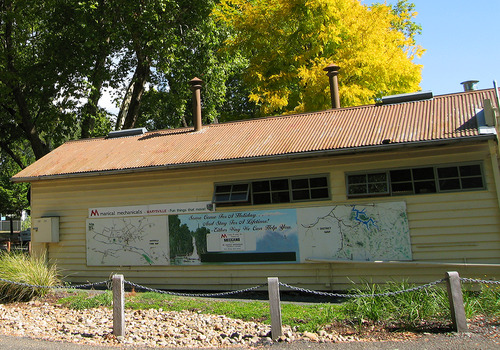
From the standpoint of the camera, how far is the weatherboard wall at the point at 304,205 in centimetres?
870

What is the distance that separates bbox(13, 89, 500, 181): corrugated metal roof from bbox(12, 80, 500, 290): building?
5 cm

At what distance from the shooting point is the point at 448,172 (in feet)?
29.5

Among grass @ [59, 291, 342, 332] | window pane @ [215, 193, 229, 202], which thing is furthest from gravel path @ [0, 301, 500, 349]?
window pane @ [215, 193, 229, 202]

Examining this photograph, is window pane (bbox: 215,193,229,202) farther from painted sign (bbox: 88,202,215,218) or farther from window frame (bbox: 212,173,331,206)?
painted sign (bbox: 88,202,215,218)

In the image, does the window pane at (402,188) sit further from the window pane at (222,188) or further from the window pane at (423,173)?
the window pane at (222,188)

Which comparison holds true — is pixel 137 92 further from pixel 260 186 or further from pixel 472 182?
pixel 472 182

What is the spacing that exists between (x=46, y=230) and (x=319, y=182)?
7.60 m

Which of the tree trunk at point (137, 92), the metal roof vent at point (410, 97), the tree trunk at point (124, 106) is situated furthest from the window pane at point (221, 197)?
the tree trunk at point (124, 106)

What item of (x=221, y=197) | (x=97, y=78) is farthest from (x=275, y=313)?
(x=97, y=78)

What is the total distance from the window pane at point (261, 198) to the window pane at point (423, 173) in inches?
130

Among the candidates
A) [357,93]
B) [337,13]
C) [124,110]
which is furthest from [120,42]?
[357,93]

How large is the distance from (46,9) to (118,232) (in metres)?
14.3

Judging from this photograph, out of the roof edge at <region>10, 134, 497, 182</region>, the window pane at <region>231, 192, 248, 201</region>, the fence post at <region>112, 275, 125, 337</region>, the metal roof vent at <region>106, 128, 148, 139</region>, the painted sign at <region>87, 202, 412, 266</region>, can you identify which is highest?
the metal roof vent at <region>106, 128, 148, 139</region>

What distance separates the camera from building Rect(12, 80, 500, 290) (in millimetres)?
8844
